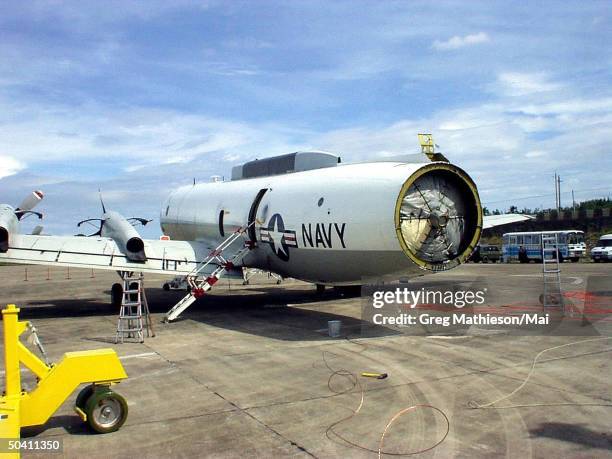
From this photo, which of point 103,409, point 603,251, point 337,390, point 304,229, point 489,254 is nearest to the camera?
point 103,409

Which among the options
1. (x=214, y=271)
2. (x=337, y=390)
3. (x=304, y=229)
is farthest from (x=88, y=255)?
(x=337, y=390)

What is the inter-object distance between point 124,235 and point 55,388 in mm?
12184

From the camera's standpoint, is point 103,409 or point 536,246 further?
point 536,246

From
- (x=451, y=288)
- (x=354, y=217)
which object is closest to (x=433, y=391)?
(x=354, y=217)

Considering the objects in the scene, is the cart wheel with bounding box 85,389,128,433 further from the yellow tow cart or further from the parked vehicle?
the parked vehicle

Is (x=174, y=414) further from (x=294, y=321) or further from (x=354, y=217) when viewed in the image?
(x=294, y=321)

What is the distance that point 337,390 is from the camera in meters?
9.30

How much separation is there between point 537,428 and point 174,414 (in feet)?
16.4

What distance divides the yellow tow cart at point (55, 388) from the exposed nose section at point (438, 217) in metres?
7.41

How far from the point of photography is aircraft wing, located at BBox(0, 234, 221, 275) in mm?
17609

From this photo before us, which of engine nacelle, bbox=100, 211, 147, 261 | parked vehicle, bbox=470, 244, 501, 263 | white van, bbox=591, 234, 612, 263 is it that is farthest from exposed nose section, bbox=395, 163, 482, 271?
parked vehicle, bbox=470, 244, 501, 263

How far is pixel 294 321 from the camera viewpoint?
16969 mm

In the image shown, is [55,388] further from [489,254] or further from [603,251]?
[489,254]

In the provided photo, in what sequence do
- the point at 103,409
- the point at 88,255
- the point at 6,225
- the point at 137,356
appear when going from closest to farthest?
the point at 103,409, the point at 137,356, the point at 6,225, the point at 88,255
